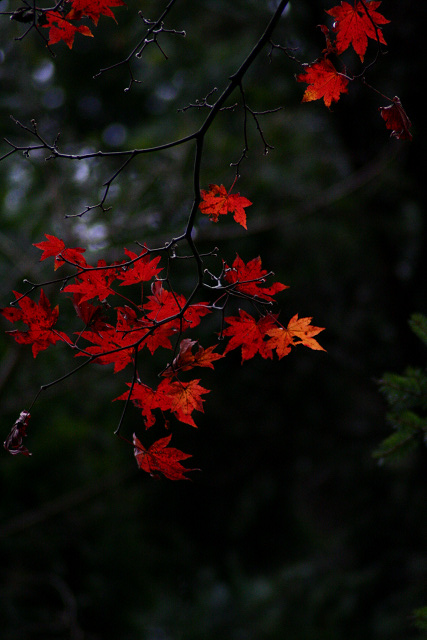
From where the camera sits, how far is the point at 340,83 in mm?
1045

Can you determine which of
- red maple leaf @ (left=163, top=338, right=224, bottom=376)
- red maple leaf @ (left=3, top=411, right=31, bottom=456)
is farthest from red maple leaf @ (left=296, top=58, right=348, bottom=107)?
red maple leaf @ (left=3, top=411, right=31, bottom=456)

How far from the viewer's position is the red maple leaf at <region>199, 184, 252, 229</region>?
110 centimetres

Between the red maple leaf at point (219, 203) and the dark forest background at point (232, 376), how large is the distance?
1.70 metres

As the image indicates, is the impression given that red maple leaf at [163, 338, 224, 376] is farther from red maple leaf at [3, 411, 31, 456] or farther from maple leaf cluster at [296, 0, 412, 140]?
maple leaf cluster at [296, 0, 412, 140]

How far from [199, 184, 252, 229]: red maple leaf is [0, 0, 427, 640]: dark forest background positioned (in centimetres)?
170

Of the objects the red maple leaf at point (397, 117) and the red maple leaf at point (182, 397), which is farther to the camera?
the red maple leaf at point (182, 397)

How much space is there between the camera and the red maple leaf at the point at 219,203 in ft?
3.59

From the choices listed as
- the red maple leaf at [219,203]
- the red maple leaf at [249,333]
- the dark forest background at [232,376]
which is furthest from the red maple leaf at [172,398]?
the dark forest background at [232,376]

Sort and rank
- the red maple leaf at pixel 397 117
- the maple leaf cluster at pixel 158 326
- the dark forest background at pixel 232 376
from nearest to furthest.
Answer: the red maple leaf at pixel 397 117 < the maple leaf cluster at pixel 158 326 < the dark forest background at pixel 232 376

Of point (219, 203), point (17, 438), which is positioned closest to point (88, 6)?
point (219, 203)

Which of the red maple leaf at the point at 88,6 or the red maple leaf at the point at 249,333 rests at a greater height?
the red maple leaf at the point at 88,6

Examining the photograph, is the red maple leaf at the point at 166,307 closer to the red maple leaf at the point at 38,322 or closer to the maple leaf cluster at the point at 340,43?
the red maple leaf at the point at 38,322

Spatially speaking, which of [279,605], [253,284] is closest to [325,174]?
[279,605]

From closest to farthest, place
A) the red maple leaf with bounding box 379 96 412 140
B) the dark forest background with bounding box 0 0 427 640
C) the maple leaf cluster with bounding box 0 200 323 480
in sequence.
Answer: the red maple leaf with bounding box 379 96 412 140, the maple leaf cluster with bounding box 0 200 323 480, the dark forest background with bounding box 0 0 427 640
